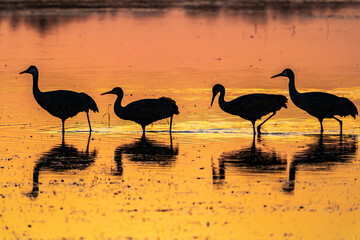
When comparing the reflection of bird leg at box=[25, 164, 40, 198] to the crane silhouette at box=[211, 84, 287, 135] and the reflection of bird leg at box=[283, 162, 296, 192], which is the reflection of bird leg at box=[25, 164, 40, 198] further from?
the crane silhouette at box=[211, 84, 287, 135]

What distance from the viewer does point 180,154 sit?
19.4 m

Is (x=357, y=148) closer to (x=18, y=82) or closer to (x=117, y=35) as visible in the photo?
(x=18, y=82)

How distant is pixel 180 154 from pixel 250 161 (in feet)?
4.96

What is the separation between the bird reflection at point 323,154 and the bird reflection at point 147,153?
7.77 feet

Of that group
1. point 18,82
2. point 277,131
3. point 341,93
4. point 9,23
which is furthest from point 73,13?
point 277,131

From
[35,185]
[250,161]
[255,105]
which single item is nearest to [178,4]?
[255,105]

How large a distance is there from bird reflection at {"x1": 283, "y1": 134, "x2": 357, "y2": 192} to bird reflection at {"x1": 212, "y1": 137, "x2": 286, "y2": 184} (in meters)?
0.33

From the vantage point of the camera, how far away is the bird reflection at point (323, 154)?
1777cm

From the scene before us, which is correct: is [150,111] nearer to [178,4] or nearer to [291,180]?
[291,180]

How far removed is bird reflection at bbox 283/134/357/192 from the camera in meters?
17.8

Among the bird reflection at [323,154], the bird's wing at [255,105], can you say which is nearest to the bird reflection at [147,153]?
the bird reflection at [323,154]

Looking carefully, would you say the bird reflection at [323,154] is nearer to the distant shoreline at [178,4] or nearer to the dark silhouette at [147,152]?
the dark silhouette at [147,152]

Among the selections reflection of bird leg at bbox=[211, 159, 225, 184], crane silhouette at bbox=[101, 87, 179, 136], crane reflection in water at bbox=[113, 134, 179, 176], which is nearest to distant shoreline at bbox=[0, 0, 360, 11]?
crane silhouette at bbox=[101, 87, 179, 136]

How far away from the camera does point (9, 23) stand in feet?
184
